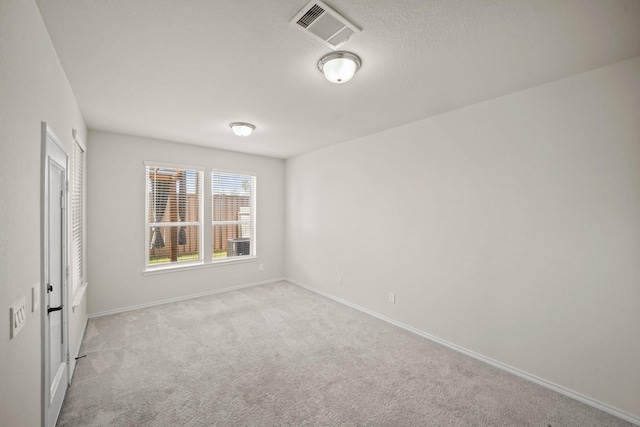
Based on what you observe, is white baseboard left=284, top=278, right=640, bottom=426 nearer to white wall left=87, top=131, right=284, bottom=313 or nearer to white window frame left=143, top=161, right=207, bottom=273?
white window frame left=143, top=161, right=207, bottom=273

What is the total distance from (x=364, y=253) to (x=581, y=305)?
2.35 m

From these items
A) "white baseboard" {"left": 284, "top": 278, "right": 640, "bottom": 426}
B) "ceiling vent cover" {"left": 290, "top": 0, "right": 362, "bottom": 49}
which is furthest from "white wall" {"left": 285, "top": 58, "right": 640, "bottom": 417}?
"ceiling vent cover" {"left": 290, "top": 0, "right": 362, "bottom": 49}

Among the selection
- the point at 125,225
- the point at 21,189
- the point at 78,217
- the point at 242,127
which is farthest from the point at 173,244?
the point at 21,189

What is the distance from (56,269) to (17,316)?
1130 millimetres

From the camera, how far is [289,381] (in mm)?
2408

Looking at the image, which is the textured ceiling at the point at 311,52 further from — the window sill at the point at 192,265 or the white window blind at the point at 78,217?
the window sill at the point at 192,265

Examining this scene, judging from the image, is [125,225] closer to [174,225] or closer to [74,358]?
[174,225]

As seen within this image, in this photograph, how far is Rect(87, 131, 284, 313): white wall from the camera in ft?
12.5

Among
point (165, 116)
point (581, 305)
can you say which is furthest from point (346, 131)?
point (581, 305)

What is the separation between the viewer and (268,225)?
5.60 meters

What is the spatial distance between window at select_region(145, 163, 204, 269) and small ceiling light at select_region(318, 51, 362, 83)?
134 inches

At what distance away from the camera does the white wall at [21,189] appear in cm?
111

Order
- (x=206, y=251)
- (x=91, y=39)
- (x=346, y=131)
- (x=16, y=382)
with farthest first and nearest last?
1. (x=206, y=251)
2. (x=346, y=131)
3. (x=91, y=39)
4. (x=16, y=382)

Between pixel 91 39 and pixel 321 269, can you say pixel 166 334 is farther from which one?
pixel 91 39
